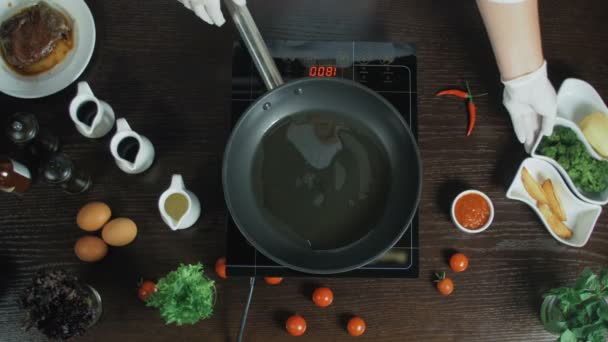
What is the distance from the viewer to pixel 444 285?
969mm

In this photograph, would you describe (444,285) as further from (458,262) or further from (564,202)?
(564,202)

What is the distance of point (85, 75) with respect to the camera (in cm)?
106

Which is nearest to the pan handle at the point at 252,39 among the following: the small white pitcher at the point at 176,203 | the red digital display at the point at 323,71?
the red digital display at the point at 323,71

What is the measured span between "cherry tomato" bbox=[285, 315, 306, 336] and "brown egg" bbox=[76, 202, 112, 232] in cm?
44

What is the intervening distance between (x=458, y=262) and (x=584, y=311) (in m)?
0.23

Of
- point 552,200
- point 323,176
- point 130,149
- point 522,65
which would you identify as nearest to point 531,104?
point 522,65

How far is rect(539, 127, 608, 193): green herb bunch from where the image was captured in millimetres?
975

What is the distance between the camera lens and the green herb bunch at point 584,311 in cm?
82

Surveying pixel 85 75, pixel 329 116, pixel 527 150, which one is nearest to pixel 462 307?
pixel 527 150

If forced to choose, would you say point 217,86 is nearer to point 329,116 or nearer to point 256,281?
point 329,116

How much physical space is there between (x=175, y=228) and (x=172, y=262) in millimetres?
105

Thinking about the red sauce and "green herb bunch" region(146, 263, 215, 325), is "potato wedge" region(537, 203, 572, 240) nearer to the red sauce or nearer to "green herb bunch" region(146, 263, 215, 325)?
the red sauce

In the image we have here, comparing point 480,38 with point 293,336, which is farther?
point 480,38

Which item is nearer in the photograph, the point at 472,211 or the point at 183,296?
the point at 183,296
